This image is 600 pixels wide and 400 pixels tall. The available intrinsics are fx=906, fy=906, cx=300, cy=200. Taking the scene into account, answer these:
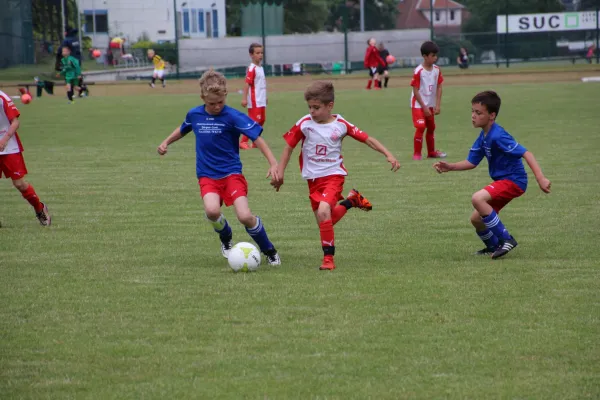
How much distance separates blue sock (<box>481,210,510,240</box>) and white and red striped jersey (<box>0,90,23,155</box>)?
5.09 metres

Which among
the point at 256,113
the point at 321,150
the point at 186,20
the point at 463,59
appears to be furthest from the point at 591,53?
the point at 321,150

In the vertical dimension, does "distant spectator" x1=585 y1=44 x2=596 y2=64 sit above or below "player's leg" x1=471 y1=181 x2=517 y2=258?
above

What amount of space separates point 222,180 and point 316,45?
3993 cm

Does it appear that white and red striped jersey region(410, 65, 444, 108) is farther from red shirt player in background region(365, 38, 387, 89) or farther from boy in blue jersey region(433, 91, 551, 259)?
red shirt player in background region(365, 38, 387, 89)

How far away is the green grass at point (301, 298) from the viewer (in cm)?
474

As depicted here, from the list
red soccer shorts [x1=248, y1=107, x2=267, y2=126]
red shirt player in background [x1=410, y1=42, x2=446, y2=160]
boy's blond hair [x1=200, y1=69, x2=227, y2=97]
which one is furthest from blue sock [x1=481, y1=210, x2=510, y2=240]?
red soccer shorts [x1=248, y1=107, x2=267, y2=126]

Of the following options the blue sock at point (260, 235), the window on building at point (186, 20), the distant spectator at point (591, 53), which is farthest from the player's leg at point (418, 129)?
the window on building at point (186, 20)

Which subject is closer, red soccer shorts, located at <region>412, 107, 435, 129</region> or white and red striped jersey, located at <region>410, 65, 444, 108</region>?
red soccer shorts, located at <region>412, 107, 435, 129</region>

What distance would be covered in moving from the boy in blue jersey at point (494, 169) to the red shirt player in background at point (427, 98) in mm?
7379

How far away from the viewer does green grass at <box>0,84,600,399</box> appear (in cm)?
474

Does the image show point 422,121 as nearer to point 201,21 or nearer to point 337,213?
point 337,213

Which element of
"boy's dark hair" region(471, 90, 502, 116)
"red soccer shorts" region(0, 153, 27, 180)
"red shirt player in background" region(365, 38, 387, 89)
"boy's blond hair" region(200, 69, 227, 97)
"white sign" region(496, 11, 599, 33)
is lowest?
"red soccer shorts" region(0, 153, 27, 180)

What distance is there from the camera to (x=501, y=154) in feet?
25.6

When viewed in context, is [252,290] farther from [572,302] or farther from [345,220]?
[345,220]
